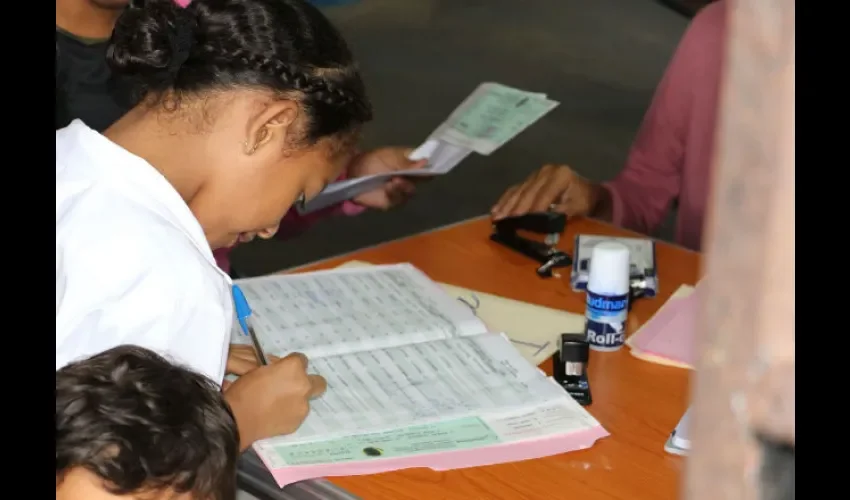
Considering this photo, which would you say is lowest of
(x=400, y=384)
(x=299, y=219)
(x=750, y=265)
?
(x=299, y=219)

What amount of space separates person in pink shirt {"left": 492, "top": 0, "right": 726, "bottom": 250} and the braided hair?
2.01ft

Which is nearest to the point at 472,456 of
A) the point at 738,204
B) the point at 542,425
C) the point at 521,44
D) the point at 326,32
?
the point at 542,425

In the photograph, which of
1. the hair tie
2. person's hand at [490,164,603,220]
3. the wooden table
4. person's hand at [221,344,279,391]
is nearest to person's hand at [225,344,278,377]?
person's hand at [221,344,279,391]

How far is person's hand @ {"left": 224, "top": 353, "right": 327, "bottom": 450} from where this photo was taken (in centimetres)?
107

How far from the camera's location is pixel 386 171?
1.70m

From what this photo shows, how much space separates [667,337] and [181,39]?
732mm

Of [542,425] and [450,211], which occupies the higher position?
[542,425]

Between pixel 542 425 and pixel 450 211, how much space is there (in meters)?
2.51

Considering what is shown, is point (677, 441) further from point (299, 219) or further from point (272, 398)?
point (299, 219)

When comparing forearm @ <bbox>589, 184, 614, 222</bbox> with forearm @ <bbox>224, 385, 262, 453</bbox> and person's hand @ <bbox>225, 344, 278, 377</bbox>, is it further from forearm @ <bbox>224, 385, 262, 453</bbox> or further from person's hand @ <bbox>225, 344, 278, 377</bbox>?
forearm @ <bbox>224, 385, 262, 453</bbox>

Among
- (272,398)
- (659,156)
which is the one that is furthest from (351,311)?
(659,156)

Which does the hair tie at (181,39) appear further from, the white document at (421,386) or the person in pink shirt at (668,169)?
the person in pink shirt at (668,169)
